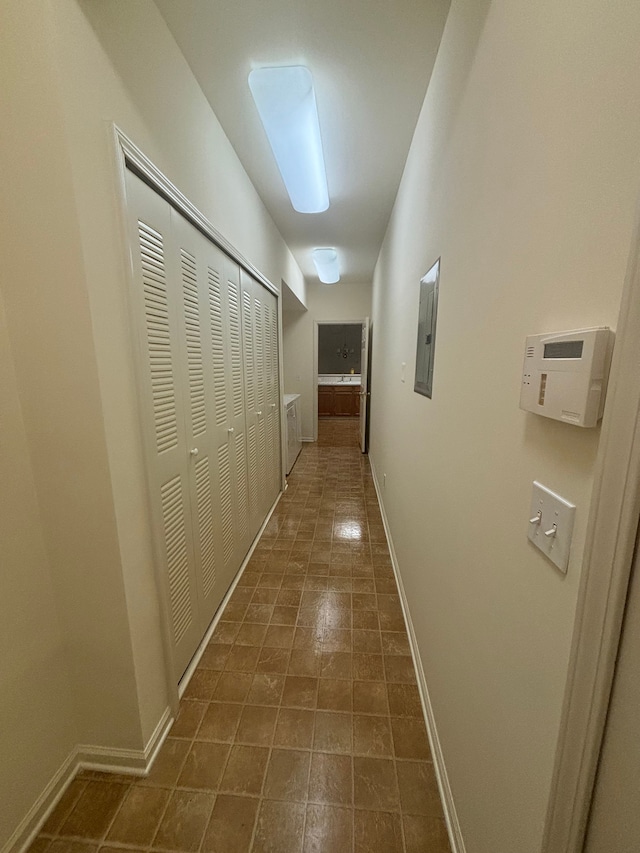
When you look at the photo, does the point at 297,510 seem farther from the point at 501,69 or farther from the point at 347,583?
the point at 501,69

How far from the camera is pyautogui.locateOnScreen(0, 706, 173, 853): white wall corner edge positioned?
41.3 inches

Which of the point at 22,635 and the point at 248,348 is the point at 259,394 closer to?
the point at 248,348

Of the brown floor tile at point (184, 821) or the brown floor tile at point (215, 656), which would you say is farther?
the brown floor tile at point (215, 656)

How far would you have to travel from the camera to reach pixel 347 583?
7.04 ft

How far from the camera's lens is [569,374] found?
1.65 ft

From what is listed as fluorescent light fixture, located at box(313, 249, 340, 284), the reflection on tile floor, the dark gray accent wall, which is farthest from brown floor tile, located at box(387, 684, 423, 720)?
the dark gray accent wall

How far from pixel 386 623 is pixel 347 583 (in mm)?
388

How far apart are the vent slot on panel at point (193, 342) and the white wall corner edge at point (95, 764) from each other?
3.87 feet

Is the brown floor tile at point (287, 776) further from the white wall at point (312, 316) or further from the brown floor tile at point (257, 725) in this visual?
the white wall at point (312, 316)

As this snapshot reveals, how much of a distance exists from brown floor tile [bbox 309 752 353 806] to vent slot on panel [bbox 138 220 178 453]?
1.27 meters

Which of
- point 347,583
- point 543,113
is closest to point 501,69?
point 543,113

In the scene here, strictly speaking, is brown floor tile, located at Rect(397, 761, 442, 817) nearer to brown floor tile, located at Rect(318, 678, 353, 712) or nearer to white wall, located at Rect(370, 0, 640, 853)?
white wall, located at Rect(370, 0, 640, 853)

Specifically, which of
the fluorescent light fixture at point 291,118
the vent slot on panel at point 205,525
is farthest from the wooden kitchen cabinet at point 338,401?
the vent slot on panel at point 205,525

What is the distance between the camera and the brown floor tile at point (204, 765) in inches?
44.3
